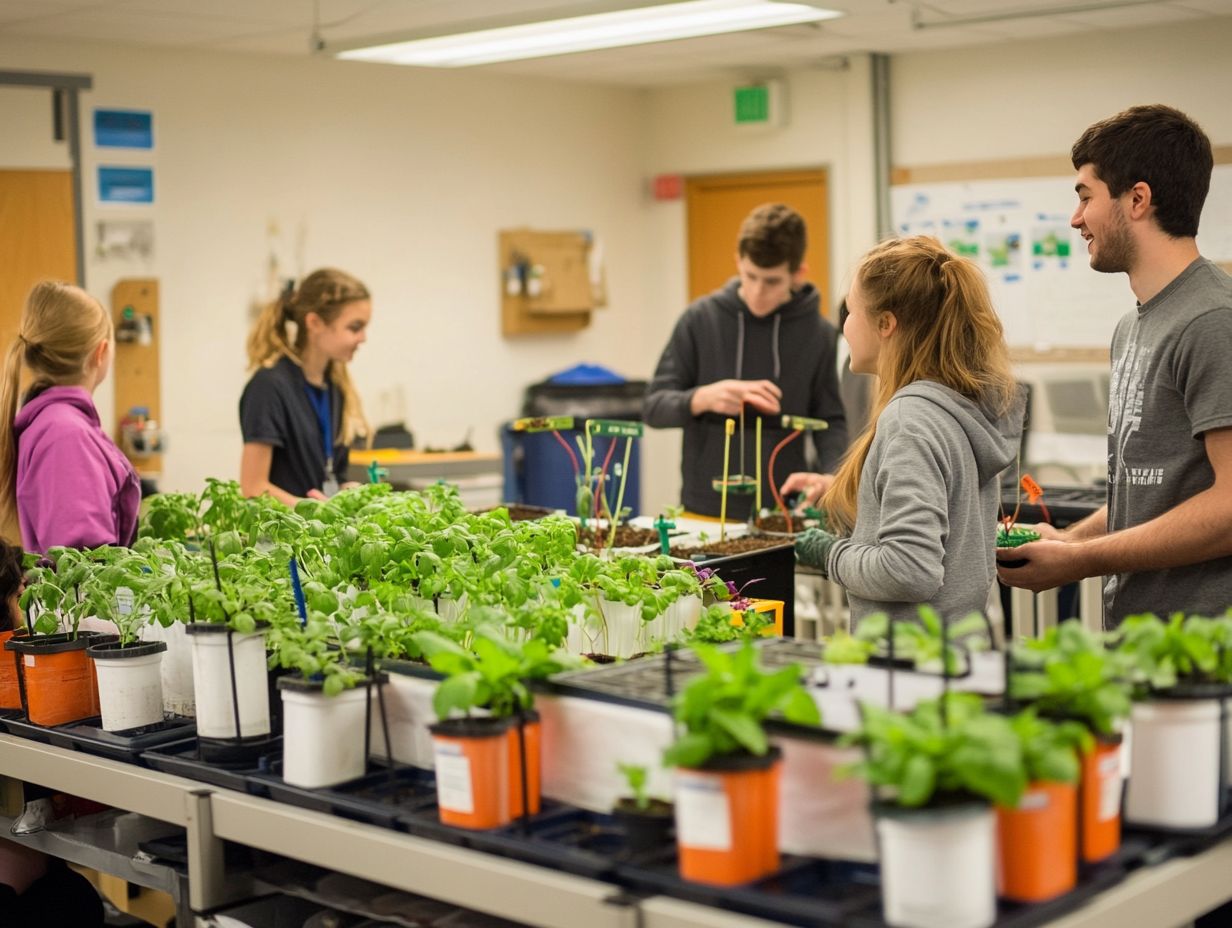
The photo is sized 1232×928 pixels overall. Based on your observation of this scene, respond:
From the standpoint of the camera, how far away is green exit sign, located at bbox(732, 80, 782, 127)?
25.6 feet

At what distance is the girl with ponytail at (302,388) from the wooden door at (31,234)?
2.38 metres

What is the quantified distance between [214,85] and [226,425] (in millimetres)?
1485

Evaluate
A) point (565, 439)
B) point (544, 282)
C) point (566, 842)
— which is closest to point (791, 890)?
point (566, 842)

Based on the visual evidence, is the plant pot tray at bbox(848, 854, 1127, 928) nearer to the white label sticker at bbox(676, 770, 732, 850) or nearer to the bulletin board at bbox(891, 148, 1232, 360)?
the white label sticker at bbox(676, 770, 732, 850)

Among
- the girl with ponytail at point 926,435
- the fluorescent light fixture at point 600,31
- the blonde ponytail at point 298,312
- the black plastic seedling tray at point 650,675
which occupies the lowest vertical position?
the black plastic seedling tray at point 650,675

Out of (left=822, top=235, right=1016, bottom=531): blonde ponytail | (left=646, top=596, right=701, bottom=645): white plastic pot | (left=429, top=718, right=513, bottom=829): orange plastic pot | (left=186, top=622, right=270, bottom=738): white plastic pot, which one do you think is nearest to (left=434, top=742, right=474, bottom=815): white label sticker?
(left=429, top=718, right=513, bottom=829): orange plastic pot

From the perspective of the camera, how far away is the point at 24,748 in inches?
101

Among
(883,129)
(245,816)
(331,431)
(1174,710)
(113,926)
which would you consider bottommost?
(113,926)

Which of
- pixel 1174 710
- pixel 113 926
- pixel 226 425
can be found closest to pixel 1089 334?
pixel 226 425

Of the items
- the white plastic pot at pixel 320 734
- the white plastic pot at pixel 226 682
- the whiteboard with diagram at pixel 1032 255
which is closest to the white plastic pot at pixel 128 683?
the white plastic pot at pixel 226 682

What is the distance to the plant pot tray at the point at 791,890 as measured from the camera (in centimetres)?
159

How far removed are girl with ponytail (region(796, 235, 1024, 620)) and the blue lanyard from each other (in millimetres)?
2077

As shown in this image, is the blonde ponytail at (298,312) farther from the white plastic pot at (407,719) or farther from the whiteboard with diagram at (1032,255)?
the whiteboard with diagram at (1032,255)

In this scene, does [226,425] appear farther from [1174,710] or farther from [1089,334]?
[1174,710]
